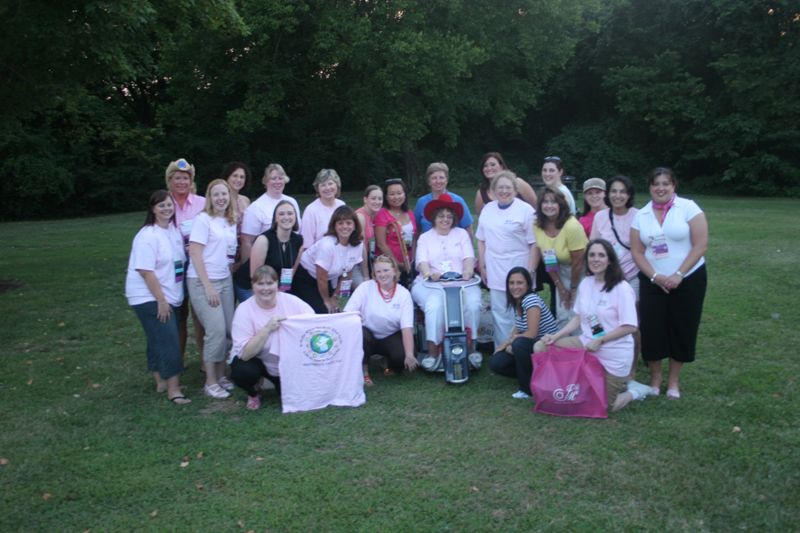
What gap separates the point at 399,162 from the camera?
36.5 m

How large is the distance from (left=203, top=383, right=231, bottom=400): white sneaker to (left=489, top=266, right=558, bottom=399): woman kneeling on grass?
2.26 metres

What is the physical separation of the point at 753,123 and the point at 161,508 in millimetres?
28525

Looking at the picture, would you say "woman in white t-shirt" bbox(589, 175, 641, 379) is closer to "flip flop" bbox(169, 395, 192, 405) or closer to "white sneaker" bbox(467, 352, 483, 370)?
"white sneaker" bbox(467, 352, 483, 370)

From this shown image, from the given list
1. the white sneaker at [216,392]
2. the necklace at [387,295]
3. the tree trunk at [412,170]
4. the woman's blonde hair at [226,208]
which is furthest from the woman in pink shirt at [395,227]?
the tree trunk at [412,170]

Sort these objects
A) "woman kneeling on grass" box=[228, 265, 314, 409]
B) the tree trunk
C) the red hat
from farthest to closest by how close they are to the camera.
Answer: the tree trunk
the red hat
"woman kneeling on grass" box=[228, 265, 314, 409]

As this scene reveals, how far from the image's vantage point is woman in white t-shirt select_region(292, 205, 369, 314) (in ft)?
20.0

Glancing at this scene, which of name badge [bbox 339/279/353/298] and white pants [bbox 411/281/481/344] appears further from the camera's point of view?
name badge [bbox 339/279/353/298]

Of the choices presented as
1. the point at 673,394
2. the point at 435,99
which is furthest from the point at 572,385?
the point at 435,99

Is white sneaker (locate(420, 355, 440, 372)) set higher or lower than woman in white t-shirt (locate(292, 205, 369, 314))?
lower

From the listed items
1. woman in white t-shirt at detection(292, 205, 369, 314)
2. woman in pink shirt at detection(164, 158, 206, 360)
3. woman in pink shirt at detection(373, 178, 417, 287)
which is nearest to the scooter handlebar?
woman in pink shirt at detection(373, 178, 417, 287)

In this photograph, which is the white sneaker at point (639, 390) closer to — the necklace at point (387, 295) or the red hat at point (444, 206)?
the necklace at point (387, 295)

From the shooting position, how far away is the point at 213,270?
5.62m

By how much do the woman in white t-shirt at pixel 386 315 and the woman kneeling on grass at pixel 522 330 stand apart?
793 mm

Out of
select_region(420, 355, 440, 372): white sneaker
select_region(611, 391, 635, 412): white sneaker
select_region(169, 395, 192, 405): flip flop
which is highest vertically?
select_region(420, 355, 440, 372): white sneaker
